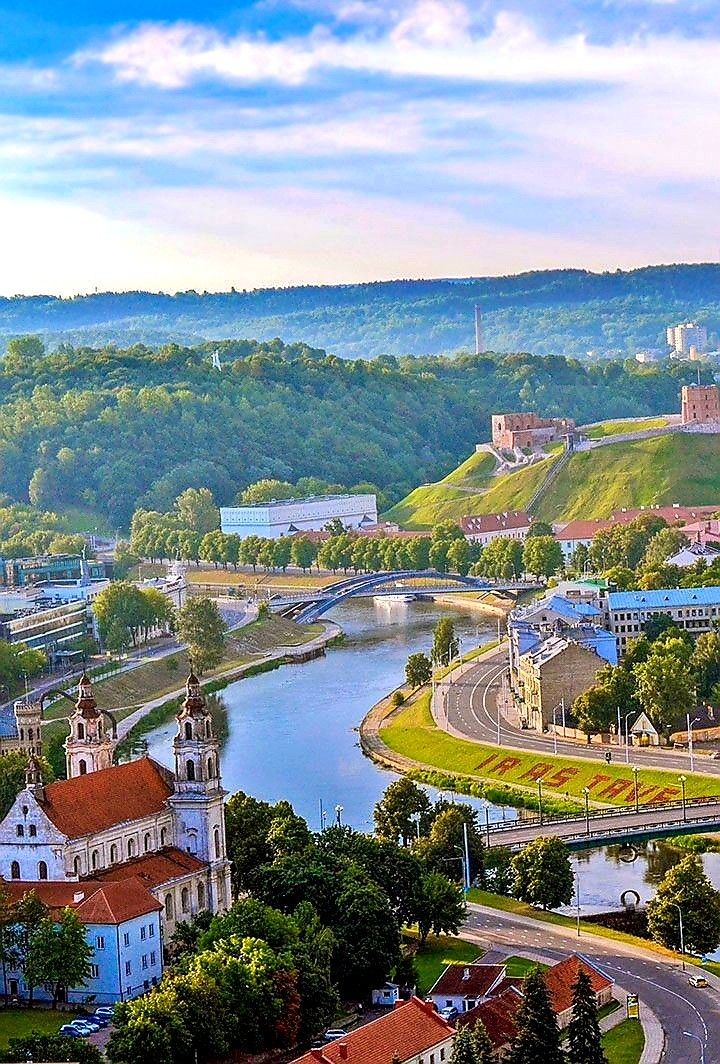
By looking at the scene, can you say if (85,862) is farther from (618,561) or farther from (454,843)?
(618,561)

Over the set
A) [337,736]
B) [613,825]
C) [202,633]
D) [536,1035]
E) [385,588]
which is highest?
[536,1035]

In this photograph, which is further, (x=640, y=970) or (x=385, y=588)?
(x=385, y=588)

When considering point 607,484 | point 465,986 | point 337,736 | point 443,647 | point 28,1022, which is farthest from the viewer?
point 607,484

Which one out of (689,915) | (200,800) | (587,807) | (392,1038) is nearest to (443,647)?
(587,807)

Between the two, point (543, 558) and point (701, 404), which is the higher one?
point (701, 404)

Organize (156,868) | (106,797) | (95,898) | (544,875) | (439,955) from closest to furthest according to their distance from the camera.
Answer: (95,898)
(439,955)
(156,868)
(106,797)
(544,875)

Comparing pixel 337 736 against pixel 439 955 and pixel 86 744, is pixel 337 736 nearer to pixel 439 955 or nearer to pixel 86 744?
pixel 86 744

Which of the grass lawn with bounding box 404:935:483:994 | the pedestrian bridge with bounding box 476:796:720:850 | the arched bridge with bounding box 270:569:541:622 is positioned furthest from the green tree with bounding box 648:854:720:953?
the arched bridge with bounding box 270:569:541:622
